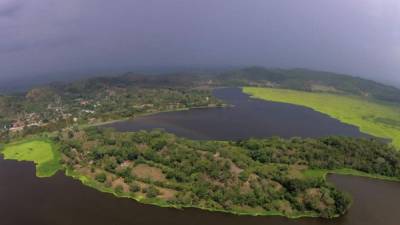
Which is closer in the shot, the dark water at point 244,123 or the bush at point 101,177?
the bush at point 101,177

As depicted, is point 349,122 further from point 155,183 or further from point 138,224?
point 138,224

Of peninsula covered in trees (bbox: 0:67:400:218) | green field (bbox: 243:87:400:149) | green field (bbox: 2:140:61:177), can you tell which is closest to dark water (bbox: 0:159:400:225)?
peninsula covered in trees (bbox: 0:67:400:218)

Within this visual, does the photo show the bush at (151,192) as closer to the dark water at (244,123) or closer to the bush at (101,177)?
the bush at (101,177)

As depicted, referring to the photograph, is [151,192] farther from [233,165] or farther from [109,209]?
[233,165]

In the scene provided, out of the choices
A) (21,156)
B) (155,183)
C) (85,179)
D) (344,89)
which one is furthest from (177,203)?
(344,89)

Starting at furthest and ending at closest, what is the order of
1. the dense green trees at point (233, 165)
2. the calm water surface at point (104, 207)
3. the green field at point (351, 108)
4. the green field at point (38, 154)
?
the green field at point (351, 108), the green field at point (38, 154), the dense green trees at point (233, 165), the calm water surface at point (104, 207)

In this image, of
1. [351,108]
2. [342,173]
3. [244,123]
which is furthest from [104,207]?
[351,108]

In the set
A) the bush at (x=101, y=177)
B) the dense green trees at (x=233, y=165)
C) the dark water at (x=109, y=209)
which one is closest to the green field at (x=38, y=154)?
the dense green trees at (x=233, y=165)

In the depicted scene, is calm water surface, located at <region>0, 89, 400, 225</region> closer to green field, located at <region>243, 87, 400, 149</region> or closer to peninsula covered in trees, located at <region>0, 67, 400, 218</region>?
peninsula covered in trees, located at <region>0, 67, 400, 218</region>
